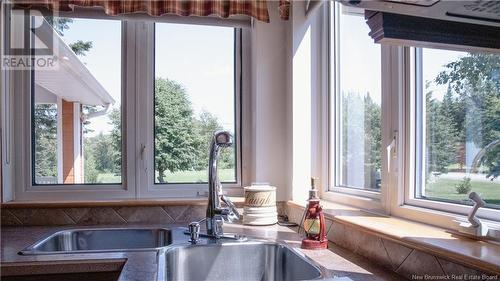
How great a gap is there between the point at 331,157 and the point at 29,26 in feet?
5.95

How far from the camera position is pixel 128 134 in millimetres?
2191

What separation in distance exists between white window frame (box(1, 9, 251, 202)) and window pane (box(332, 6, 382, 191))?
1.88 feet

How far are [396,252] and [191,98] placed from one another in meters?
1.46

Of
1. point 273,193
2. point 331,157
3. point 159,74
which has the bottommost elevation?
point 273,193

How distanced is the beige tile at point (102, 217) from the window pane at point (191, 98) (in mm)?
307

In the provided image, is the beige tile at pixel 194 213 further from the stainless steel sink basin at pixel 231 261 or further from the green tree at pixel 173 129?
the stainless steel sink basin at pixel 231 261

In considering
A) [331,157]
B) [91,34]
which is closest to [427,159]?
[331,157]

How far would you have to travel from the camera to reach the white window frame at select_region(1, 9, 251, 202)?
83.2 inches

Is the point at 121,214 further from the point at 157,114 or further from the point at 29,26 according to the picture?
the point at 29,26

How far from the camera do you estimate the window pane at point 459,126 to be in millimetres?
Answer: 1120

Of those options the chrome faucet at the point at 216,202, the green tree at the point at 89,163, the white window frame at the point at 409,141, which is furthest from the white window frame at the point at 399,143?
Result: the green tree at the point at 89,163

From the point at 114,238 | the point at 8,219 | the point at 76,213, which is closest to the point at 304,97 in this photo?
the point at 114,238

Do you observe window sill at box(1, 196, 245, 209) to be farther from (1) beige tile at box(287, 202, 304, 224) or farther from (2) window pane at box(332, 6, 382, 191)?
(2) window pane at box(332, 6, 382, 191)

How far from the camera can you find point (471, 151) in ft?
3.92
